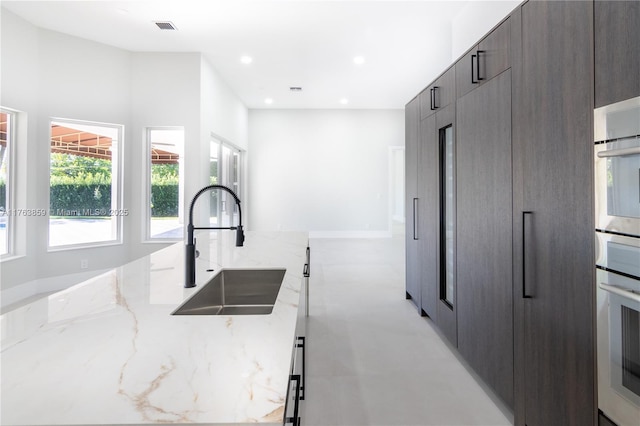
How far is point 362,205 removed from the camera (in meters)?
8.52

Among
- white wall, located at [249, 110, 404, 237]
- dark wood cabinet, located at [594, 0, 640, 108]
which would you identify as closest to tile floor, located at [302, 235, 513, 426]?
dark wood cabinet, located at [594, 0, 640, 108]

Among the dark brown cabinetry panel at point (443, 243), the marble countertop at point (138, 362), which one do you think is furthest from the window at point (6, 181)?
the dark brown cabinetry panel at point (443, 243)

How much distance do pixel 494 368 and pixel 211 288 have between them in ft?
5.23

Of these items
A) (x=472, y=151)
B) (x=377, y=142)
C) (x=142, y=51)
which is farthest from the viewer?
(x=377, y=142)

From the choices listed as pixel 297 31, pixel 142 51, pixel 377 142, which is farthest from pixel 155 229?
pixel 377 142

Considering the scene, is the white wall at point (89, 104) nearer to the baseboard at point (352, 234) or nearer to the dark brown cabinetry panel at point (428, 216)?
the dark brown cabinetry panel at point (428, 216)

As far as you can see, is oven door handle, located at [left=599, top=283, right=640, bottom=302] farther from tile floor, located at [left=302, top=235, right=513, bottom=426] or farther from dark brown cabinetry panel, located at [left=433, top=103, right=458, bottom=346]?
dark brown cabinetry panel, located at [left=433, top=103, right=458, bottom=346]

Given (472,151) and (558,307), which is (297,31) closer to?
(472,151)

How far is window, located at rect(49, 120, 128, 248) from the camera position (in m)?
4.46

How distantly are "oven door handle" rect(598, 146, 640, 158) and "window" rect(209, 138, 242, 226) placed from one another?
5156 millimetres

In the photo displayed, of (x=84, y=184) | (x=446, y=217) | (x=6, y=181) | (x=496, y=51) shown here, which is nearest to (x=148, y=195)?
(x=84, y=184)

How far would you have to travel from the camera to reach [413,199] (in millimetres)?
3445

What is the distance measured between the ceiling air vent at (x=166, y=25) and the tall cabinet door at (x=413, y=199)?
2988 millimetres

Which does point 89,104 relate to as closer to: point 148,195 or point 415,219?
point 148,195
